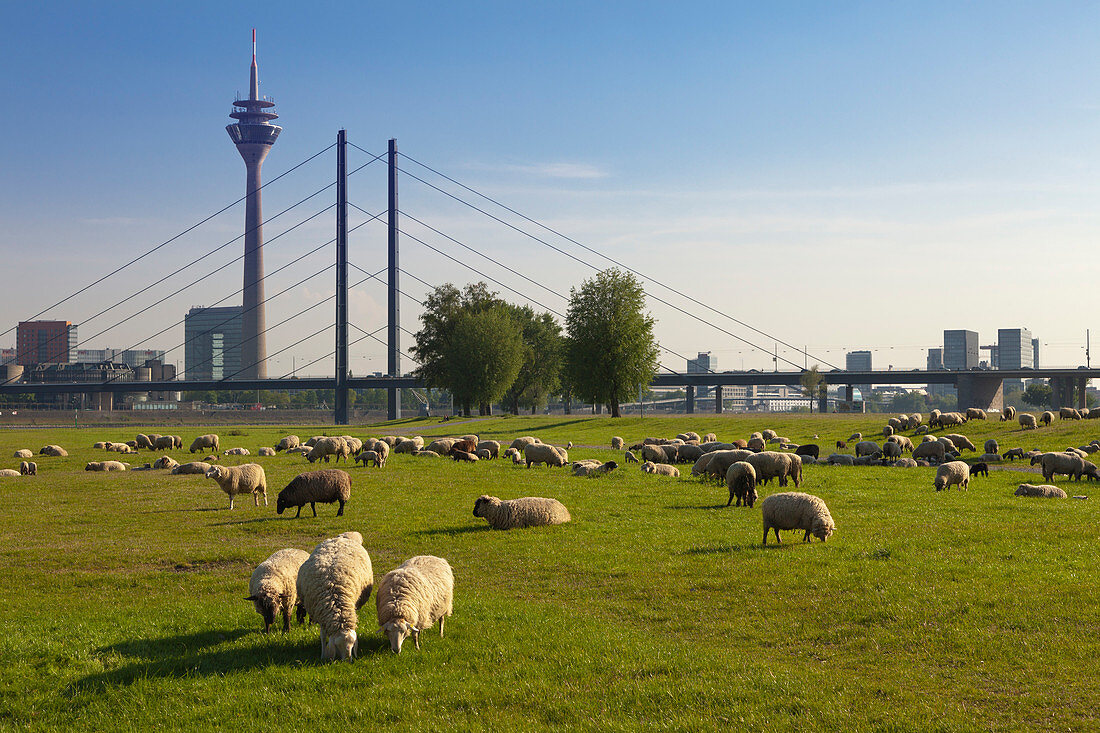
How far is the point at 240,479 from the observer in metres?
23.6

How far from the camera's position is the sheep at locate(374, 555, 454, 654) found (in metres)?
9.98

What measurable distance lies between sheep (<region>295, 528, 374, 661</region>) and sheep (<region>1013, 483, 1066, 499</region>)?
20.6 m

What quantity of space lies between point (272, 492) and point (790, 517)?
1776cm

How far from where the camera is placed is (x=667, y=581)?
13414 mm

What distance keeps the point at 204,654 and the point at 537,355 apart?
98979 millimetres

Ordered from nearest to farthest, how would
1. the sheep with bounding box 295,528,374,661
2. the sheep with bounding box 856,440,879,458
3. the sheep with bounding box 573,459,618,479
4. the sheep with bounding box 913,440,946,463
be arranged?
the sheep with bounding box 295,528,374,661
the sheep with bounding box 573,459,618,479
the sheep with bounding box 913,440,946,463
the sheep with bounding box 856,440,879,458

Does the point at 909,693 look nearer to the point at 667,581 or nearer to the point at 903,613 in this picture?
the point at 903,613

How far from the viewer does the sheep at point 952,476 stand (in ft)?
83.0

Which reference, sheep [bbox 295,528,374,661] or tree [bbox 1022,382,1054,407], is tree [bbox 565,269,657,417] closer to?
sheep [bbox 295,528,374,661]

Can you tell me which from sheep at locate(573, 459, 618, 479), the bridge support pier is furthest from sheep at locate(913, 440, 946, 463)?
the bridge support pier

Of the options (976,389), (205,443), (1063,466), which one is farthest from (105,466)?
(976,389)

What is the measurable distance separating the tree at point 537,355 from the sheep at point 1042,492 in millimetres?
83377

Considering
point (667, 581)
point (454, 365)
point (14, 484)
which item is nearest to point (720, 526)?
point (667, 581)

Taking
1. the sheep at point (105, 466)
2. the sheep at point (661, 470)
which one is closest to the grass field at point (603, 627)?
the sheep at point (661, 470)
